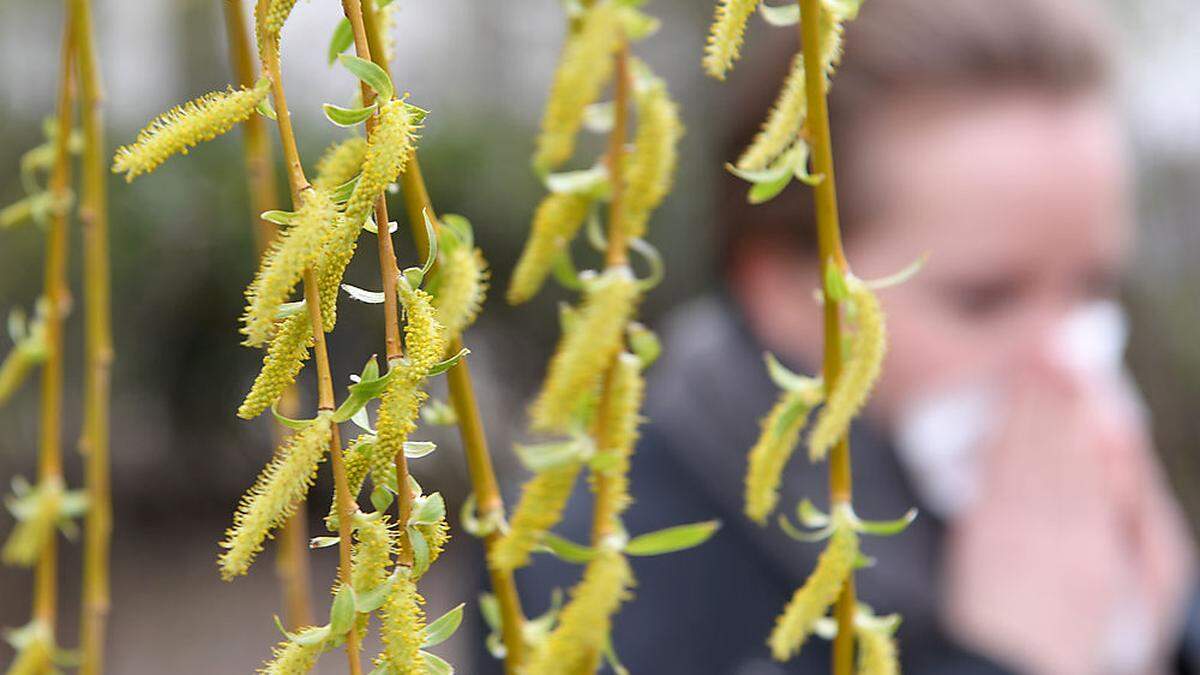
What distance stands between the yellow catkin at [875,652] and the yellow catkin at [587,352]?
6 cm

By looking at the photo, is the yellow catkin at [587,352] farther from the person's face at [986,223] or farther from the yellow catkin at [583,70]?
the person's face at [986,223]

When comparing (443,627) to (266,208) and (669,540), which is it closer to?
(669,540)

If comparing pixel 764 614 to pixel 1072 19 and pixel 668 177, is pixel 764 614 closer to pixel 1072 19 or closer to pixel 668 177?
pixel 1072 19

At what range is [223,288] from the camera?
2391mm

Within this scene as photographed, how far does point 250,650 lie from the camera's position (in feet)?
7.66

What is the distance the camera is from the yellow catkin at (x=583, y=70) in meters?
0.17

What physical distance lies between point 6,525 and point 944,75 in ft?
6.65

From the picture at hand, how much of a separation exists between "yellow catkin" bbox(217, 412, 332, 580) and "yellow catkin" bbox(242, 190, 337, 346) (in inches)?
0.5

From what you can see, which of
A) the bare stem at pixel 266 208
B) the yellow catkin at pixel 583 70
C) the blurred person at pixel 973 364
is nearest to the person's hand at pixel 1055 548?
the blurred person at pixel 973 364

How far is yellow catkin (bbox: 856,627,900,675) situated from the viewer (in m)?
0.19

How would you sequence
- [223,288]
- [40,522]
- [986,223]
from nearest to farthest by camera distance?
[40,522] < [986,223] < [223,288]

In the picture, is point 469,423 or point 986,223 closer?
point 469,423

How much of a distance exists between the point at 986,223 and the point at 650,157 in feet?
2.39

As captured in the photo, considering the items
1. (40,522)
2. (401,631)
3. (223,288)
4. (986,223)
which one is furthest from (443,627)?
(223,288)
